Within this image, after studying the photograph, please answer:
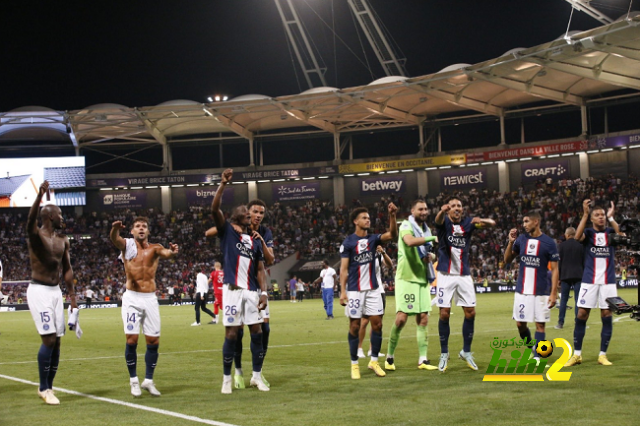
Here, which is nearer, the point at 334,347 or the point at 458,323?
the point at 334,347

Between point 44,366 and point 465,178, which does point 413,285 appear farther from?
point 465,178

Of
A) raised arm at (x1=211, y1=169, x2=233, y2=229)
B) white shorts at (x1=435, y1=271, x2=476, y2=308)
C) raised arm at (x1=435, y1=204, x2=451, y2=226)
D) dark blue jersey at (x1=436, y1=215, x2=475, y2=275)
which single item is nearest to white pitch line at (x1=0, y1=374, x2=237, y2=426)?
raised arm at (x1=211, y1=169, x2=233, y2=229)

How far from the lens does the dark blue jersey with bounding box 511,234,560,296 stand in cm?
1083

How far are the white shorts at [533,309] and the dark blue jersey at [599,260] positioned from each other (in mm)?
845

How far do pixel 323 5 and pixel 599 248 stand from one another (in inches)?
2095

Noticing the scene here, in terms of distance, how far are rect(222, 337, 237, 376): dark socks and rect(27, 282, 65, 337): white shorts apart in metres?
2.05

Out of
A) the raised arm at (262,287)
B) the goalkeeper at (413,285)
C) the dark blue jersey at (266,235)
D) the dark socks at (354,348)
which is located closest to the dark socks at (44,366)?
the raised arm at (262,287)

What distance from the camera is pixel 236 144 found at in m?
62.1

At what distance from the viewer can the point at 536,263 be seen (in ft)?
35.7

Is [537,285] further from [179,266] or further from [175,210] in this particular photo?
[175,210]

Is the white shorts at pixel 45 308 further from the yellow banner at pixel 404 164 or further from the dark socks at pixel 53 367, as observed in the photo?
the yellow banner at pixel 404 164

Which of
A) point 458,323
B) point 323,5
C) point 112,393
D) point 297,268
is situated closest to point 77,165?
point 297,268

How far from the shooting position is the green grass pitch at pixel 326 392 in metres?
7.33

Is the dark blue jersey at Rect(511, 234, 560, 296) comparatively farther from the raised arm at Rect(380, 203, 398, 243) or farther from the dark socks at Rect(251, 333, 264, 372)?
the dark socks at Rect(251, 333, 264, 372)
